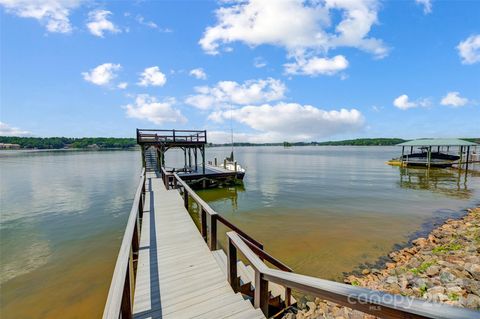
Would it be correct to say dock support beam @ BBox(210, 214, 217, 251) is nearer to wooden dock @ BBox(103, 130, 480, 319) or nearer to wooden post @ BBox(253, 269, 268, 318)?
wooden dock @ BBox(103, 130, 480, 319)

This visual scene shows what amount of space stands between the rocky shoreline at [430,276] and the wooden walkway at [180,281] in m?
1.45

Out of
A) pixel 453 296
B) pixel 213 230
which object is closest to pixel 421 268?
pixel 453 296

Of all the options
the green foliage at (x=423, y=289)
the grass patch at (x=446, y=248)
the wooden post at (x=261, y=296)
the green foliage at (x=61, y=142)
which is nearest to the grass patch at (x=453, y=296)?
the green foliage at (x=423, y=289)

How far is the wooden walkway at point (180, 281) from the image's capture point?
3312 mm

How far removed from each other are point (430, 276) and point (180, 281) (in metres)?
5.60

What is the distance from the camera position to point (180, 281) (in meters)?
4.03

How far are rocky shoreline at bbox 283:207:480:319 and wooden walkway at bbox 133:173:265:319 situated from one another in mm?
1446

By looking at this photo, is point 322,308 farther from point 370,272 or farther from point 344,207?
point 344,207

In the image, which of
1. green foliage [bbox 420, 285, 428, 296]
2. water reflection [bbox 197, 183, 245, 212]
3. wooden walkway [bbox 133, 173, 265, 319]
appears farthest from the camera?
water reflection [bbox 197, 183, 245, 212]

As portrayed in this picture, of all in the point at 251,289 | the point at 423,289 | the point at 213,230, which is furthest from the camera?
the point at 213,230

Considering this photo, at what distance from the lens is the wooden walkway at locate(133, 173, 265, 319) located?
331 cm

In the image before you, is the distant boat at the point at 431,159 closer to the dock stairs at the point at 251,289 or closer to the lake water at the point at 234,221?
the lake water at the point at 234,221

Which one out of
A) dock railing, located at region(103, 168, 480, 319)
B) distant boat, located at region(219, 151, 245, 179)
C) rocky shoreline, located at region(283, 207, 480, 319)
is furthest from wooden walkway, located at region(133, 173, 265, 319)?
distant boat, located at region(219, 151, 245, 179)

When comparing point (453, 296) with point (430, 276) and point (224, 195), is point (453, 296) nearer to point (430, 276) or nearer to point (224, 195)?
point (430, 276)
